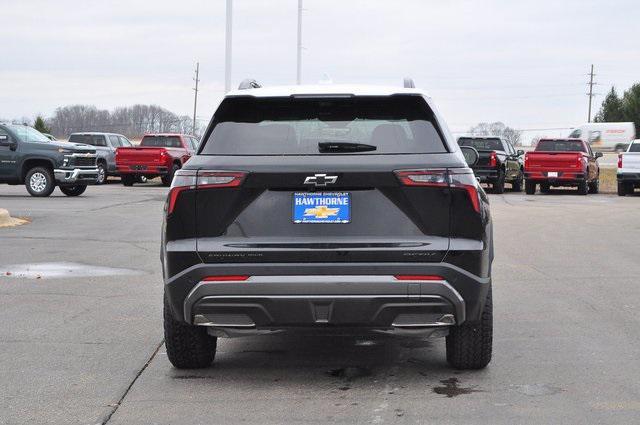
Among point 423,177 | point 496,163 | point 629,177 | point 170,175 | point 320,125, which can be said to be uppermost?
point 320,125

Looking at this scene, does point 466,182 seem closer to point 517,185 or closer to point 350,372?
point 350,372

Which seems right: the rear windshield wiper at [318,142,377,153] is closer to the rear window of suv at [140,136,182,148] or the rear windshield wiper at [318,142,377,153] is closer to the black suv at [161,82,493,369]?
the black suv at [161,82,493,369]

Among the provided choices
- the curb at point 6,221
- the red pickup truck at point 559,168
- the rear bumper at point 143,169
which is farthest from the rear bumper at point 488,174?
the curb at point 6,221

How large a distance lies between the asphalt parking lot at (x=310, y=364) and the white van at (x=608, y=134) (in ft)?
285

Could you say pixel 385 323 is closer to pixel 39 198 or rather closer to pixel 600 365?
pixel 600 365

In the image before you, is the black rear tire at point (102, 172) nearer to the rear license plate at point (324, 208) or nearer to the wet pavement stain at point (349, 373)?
the wet pavement stain at point (349, 373)

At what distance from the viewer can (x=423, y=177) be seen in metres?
5.71

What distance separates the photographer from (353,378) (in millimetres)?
6289

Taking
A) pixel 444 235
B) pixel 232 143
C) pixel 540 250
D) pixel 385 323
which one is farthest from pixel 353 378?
pixel 540 250

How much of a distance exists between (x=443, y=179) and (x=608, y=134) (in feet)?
308

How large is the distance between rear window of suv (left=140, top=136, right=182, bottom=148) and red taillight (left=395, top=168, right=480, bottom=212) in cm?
3112

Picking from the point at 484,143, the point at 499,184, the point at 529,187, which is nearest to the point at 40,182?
the point at 499,184

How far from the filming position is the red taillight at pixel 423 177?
5.69m

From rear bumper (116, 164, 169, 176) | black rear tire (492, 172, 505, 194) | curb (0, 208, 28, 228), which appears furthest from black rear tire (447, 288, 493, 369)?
rear bumper (116, 164, 169, 176)
